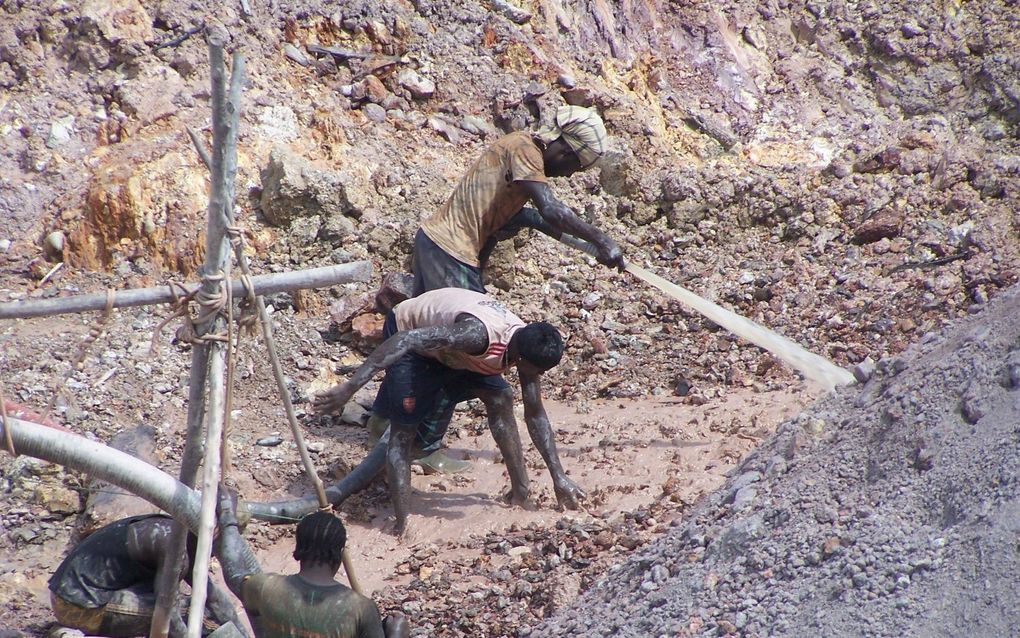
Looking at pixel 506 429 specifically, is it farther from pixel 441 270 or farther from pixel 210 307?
pixel 210 307

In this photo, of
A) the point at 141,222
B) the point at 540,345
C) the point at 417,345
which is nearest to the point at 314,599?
the point at 417,345

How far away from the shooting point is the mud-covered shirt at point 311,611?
323 cm

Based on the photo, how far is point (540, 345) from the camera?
4.80m

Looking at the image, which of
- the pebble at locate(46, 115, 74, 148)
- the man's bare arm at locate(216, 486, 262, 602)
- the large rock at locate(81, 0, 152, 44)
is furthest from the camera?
the large rock at locate(81, 0, 152, 44)

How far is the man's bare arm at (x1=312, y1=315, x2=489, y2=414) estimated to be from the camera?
186 inches

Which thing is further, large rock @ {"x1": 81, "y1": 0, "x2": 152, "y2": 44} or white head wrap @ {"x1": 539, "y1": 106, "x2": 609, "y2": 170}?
large rock @ {"x1": 81, "y1": 0, "x2": 152, "y2": 44}

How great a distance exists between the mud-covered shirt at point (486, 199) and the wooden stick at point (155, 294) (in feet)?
7.73

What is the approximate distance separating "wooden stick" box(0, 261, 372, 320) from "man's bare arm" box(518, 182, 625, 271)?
229 centimetres

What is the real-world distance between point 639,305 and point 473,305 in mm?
2418

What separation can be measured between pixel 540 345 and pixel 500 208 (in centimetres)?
112

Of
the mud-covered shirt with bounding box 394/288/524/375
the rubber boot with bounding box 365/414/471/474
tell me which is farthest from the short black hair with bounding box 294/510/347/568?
the rubber boot with bounding box 365/414/471/474

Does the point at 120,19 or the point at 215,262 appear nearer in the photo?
the point at 215,262

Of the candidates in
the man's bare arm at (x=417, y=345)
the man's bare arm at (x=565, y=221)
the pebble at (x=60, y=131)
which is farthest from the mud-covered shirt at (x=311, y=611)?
the pebble at (x=60, y=131)

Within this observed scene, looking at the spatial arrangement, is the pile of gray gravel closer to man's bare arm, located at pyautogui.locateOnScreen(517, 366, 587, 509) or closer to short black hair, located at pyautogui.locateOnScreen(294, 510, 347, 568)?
man's bare arm, located at pyautogui.locateOnScreen(517, 366, 587, 509)
